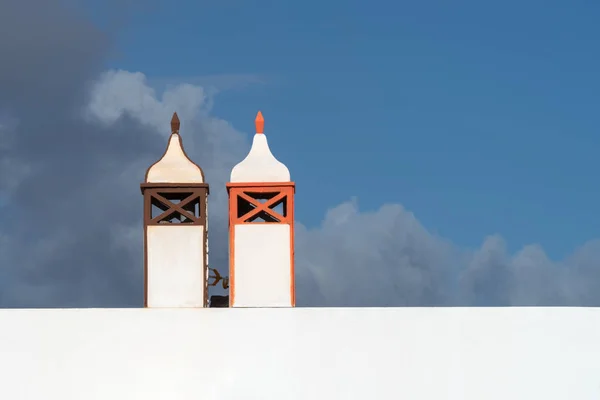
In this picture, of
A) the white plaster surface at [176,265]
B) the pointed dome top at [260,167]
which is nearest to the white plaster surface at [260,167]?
the pointed dome top at [260,167]

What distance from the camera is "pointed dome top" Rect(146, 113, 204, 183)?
9.51 meters

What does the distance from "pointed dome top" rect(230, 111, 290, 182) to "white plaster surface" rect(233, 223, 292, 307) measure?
312 mm

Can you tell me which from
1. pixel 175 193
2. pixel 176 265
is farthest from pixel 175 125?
pixel 176 265

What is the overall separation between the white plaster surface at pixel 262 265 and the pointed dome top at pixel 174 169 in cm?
45

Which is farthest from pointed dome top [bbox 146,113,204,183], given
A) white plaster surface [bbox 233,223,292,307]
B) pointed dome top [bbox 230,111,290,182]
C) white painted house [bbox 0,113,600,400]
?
white painted house [bbox 0,113,600,400]

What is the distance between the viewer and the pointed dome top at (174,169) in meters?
9.51

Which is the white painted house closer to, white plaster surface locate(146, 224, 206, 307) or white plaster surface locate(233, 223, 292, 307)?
white plaster surface locate(146, 224, 206, 307)

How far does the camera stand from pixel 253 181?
948cm

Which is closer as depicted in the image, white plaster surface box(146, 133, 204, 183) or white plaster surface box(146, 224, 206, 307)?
white plaster surface box(146, 224, 206, 307)
